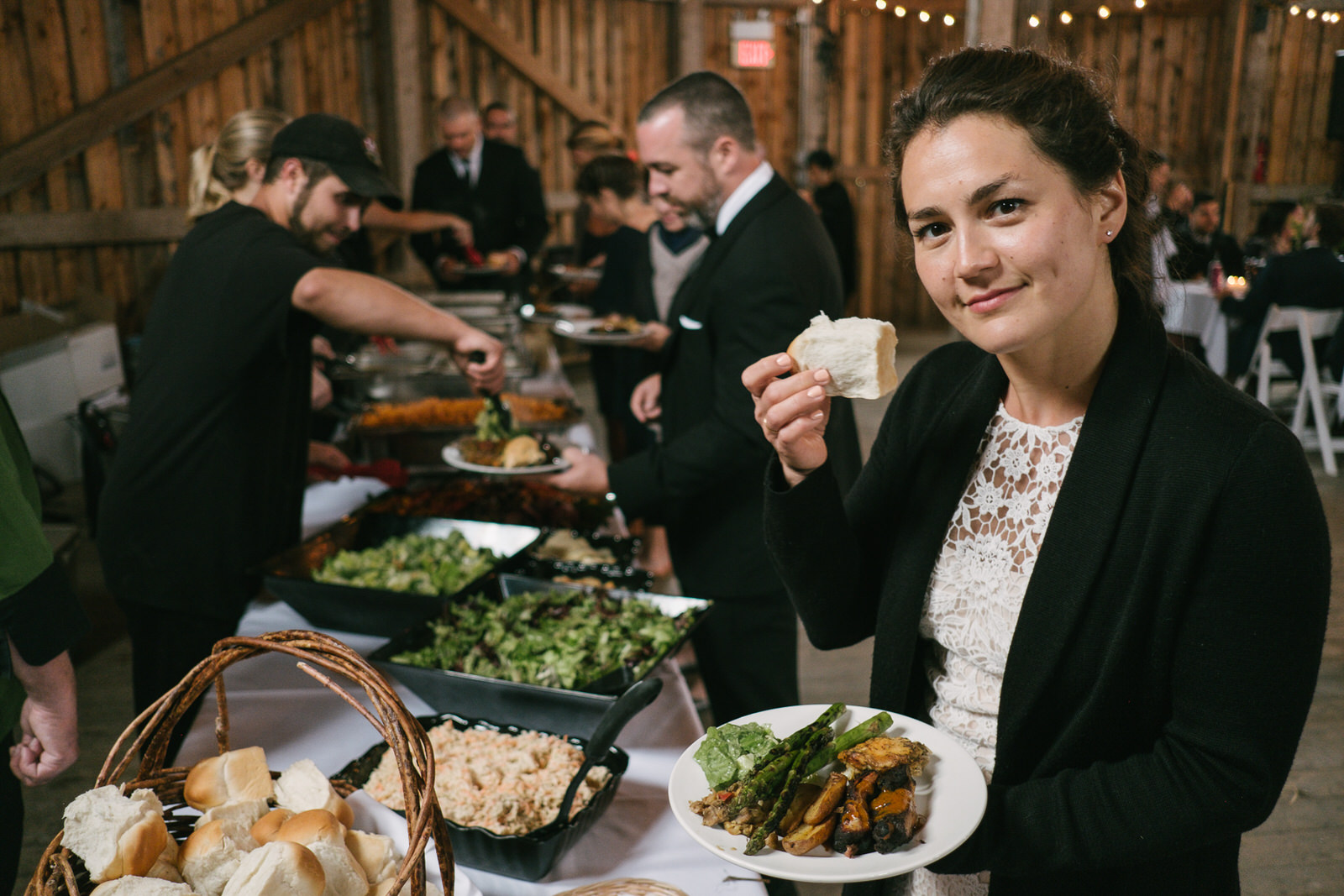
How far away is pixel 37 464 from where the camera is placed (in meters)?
5.58

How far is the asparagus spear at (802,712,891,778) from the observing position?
45.4 inches

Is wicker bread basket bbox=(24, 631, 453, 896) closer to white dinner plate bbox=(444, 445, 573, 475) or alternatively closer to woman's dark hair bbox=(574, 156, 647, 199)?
white dinner plate bbox=(444, 445, 573, 475)

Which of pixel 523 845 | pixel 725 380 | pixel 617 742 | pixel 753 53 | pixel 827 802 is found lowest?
pixel 617 742

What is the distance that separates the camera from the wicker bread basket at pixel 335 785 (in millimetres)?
1041

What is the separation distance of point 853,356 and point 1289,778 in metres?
3.09

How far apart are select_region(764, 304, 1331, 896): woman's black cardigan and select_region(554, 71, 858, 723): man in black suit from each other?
119 cm

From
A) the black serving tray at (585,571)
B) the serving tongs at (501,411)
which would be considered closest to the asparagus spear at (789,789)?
the black serving tray at (585,571)

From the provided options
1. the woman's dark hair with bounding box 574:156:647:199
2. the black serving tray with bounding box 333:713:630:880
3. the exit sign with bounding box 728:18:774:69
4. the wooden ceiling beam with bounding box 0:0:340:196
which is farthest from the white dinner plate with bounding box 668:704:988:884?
the exit sign with bounding box 728:18:774:69

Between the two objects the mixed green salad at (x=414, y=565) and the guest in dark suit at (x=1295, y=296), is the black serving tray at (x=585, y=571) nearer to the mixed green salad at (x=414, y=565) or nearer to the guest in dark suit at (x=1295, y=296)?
the mixed green salad at (x=414, y=565)

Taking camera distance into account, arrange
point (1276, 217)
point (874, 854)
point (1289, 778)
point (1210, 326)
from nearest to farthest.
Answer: point (874, 854) < point (1289, 778) < point (1210, 326) < point (1276, 217)

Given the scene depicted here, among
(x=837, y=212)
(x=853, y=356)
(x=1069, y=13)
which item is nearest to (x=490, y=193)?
(x=837, y=212)

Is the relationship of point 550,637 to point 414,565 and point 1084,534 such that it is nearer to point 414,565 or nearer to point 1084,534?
point 414,565

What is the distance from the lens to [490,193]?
6789 millimetres

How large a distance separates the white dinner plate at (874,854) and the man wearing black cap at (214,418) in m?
1.40
